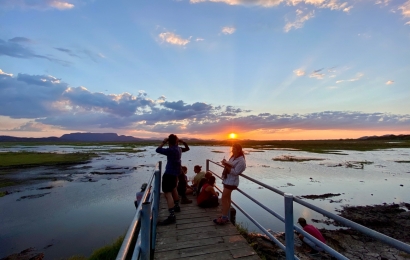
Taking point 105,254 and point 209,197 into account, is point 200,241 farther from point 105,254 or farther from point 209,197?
point 105,254

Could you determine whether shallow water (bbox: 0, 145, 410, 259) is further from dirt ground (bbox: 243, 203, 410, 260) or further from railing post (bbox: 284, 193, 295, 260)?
railing post (bbox: 284, 193, 295, 260)

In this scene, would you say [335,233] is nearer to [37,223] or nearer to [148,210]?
[148,210]

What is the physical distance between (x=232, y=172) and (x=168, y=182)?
1783mm

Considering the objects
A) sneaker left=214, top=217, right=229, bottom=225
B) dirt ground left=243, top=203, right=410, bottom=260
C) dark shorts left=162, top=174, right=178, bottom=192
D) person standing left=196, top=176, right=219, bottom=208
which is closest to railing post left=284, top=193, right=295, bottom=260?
sneaker left=214, top=217, right=229, bottom=225

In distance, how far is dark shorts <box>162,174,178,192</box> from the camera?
6074 millimetres

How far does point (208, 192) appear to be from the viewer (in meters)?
7.18

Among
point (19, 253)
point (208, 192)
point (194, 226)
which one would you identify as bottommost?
point (19, 253)

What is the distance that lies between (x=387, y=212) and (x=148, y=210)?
16177mm

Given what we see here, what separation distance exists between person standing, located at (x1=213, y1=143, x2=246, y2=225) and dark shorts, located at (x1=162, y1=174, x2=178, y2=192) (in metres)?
1.42

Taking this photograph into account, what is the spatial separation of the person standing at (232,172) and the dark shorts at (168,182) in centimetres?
142

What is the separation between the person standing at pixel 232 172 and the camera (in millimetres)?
5430

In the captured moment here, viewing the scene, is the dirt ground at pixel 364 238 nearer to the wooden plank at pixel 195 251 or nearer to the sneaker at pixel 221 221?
the sneaker at pixel 221 221

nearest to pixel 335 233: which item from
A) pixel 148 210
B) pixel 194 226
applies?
pixel 194 226

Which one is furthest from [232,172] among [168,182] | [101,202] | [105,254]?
[101,202]
